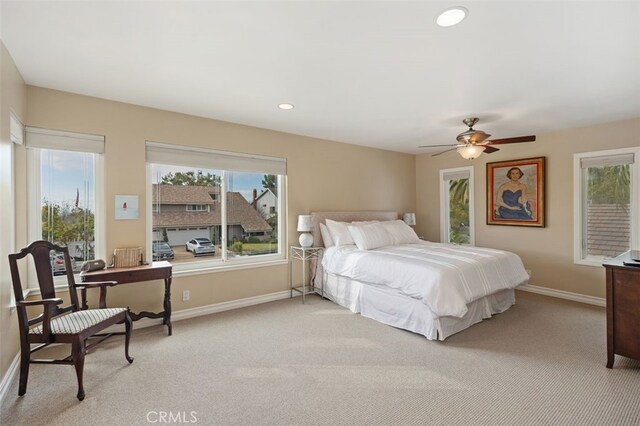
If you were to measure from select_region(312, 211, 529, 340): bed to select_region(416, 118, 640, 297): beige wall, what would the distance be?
3.49 ft

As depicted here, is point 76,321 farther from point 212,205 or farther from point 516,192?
point 516,192

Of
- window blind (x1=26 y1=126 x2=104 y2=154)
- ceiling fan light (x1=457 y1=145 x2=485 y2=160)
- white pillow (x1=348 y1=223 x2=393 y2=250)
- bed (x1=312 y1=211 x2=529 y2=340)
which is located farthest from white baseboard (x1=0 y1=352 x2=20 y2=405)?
ceiling fan light (x1=457 y1=145 x2=485 y2=160)

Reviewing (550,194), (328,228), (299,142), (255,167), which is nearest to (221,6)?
(255,167)

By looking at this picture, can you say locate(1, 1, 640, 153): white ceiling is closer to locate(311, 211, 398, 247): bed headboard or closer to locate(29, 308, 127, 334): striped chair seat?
locate(311, 211, 398, 247): bed headboard

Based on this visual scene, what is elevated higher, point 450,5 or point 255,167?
point 450,5

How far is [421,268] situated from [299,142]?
104 inches

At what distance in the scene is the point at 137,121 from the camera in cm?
335

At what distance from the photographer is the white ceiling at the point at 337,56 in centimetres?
180

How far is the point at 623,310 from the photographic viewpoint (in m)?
2.43

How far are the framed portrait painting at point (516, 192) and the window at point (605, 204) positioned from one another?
450 millimetres

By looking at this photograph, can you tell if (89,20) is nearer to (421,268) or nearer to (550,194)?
(421,268)

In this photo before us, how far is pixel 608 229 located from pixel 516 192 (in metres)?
1.20

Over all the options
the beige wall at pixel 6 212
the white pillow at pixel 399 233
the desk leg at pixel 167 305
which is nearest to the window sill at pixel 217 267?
the desk leg at pixel 167 305

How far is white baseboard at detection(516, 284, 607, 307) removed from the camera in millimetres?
4078
